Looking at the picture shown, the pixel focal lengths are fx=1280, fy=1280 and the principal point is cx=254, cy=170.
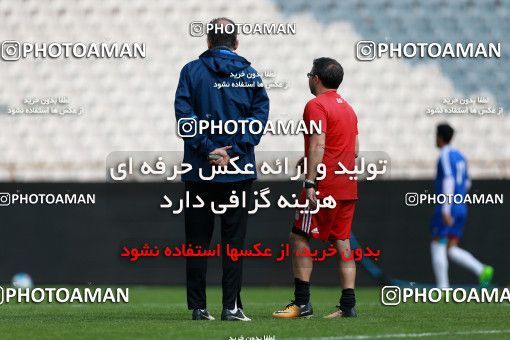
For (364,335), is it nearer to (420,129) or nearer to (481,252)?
(481,252)

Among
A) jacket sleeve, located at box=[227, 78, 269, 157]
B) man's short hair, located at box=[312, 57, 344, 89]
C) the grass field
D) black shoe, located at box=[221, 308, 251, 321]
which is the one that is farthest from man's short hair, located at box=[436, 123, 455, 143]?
black shoe, located at box=[221, 308, 251, 321]

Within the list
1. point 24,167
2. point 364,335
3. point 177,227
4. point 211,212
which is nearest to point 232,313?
point 211,212

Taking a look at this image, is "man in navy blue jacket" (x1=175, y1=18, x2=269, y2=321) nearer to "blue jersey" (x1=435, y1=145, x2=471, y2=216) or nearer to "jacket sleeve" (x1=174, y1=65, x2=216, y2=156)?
"jacket sleeve" (x1=174, y1=65, x2=216, y2=156)

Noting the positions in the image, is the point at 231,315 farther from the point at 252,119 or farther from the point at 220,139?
the point at 252,119

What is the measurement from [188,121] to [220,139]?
193 millimetres

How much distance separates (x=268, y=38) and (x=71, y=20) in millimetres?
2002

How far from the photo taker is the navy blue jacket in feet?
20.4

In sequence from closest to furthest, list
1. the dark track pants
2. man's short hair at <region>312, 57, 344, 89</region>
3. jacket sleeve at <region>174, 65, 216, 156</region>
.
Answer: jacket sleeve at <region>174, 65, 216, 156</region> → the dark track pants → man's short hair at <region>312, 57, 344, 89</region>

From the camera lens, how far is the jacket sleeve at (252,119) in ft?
20.4

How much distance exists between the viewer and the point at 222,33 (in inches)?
247

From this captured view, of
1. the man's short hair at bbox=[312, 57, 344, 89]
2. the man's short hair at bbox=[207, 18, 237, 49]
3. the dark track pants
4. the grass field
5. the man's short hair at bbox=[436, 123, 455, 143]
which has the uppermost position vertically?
the man's short hair at bbox=[207, 18, 237, 49]

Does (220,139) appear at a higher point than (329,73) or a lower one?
lower

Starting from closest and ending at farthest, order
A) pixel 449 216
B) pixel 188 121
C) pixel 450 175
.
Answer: pixel 188 121 < pixel 450 175 < pixel 449 216

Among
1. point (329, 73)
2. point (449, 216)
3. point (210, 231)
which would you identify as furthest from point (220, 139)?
point (449, 216)
